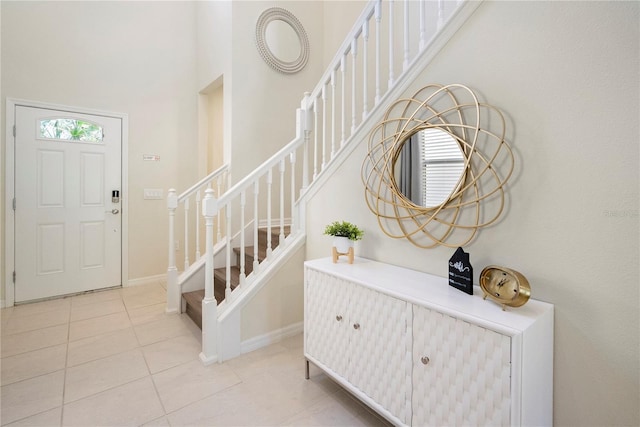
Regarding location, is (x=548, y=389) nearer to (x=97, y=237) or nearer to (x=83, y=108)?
(x=97, y=237)

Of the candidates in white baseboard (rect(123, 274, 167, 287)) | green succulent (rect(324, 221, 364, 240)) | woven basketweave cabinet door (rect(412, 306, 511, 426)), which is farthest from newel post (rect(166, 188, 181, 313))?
woven basketweave cabinet door (rect(412, 306, 511, 426))

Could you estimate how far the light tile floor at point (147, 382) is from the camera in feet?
5.37

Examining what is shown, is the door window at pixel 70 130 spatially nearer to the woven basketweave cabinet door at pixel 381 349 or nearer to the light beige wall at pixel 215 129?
the light beige wall at pixel 215 129

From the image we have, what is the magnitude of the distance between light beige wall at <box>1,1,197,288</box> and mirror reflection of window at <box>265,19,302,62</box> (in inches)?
48.7

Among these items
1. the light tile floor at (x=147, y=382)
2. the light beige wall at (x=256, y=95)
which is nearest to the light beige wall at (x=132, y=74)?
the light beige wall at (x=256, y=95)

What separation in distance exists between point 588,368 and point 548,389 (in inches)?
6.5

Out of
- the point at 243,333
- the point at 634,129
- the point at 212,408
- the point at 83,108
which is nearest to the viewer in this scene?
the point at 634,129

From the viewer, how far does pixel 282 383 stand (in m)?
1.93

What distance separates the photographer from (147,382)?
1930 mm

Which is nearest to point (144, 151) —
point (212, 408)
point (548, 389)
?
point (212, 408)

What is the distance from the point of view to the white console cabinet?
3.53 feet

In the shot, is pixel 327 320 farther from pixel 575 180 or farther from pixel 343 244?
pixel 575 180

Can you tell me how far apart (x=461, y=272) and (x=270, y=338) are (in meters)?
1.62

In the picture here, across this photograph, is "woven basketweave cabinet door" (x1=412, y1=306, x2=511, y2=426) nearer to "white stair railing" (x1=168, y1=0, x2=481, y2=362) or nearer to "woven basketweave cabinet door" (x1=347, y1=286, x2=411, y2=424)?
"woven basketweave cabinet door" (x1=347, y1=286, x2=411, y2=424)
